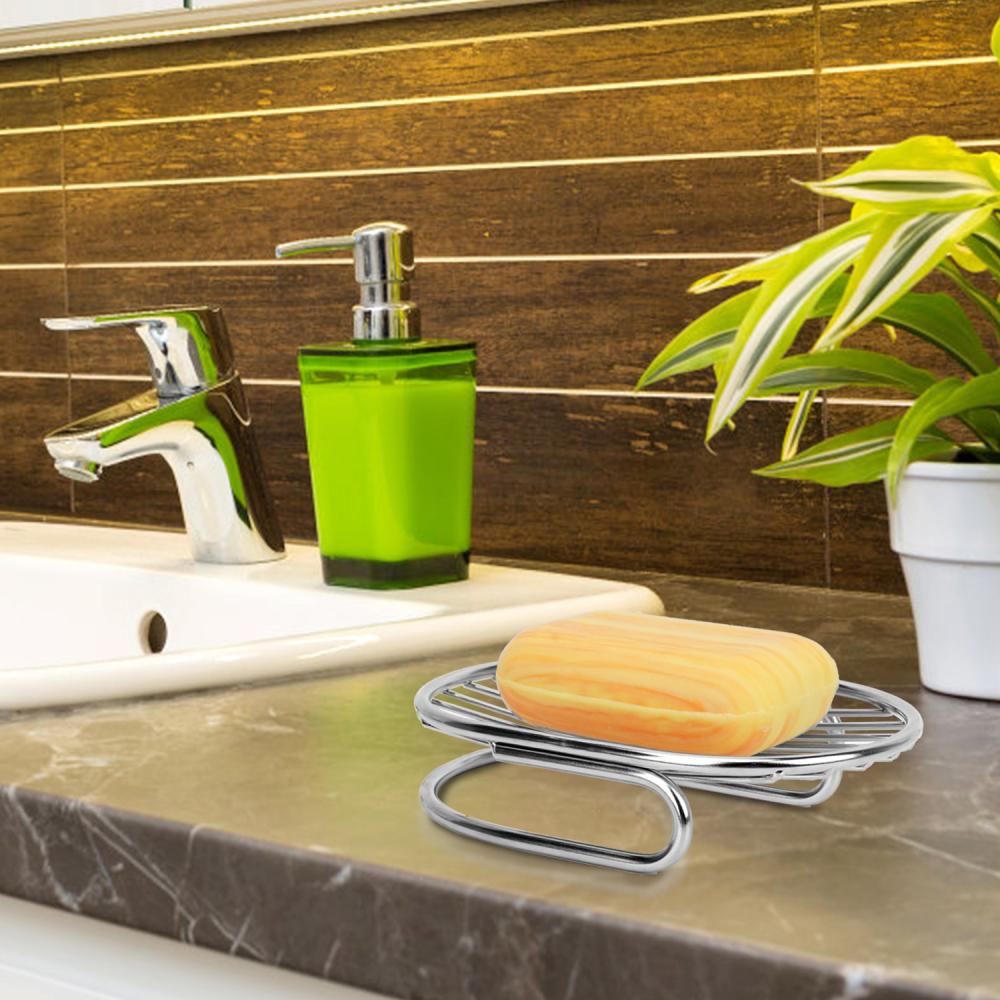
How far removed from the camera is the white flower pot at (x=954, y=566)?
83cm

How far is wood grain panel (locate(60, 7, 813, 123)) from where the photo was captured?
45.9 inches

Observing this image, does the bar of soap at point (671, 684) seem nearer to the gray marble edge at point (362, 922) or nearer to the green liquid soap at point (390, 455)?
the gray marble edge at point (362, 922)

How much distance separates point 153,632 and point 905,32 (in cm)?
69

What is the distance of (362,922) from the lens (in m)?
0.60

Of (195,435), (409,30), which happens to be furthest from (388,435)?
(409,30)

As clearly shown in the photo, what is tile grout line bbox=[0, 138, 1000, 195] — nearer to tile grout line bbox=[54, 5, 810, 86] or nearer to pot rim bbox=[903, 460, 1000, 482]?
tile grout line bbox=[54, 5, 810, 86]

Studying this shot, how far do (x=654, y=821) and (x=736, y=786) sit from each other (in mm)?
46

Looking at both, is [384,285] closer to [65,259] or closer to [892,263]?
[892,263]

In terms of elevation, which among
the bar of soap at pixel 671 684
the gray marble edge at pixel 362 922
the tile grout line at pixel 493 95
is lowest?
the gray marble edge at pixel 362 922

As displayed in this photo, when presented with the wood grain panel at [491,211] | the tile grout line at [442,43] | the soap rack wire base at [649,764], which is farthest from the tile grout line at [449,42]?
the soap rack wire base at [649,764]

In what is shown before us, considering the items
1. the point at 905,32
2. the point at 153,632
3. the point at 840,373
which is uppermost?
the point at 905,32

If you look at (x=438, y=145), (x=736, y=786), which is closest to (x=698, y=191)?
(x=438, y=145)

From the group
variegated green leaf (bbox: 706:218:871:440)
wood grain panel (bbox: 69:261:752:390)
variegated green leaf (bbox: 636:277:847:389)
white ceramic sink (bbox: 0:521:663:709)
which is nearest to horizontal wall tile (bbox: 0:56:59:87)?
wood grain panel (bbox: 69:261:752:390)

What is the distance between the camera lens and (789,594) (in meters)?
1.15
